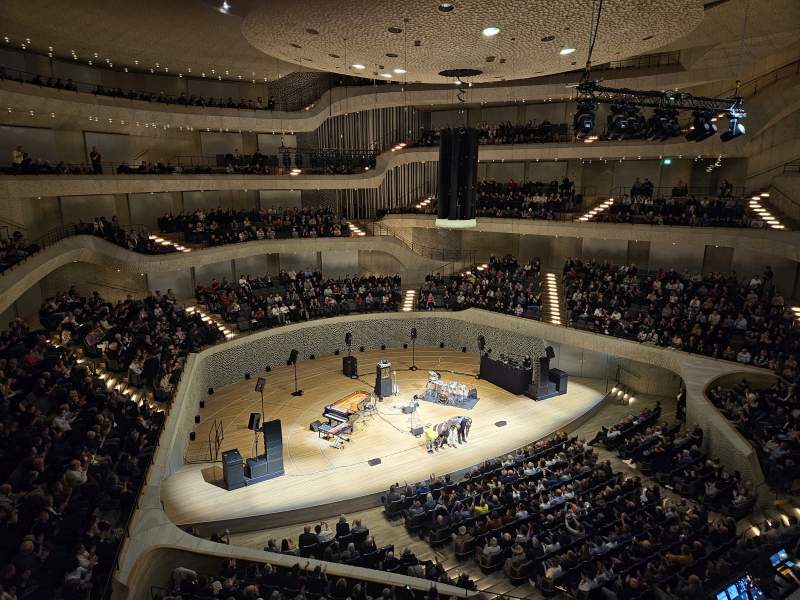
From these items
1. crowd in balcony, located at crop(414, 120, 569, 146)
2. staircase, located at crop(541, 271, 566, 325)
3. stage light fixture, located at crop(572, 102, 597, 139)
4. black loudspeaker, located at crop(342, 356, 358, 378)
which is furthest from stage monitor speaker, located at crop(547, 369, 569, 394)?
crowd in balcony, located at crop(414, 120, 569, 146)

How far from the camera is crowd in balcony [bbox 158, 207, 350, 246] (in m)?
21.2

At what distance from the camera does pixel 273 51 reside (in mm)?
12320

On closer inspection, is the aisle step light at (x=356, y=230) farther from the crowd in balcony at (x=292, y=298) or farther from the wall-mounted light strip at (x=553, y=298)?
the wall-mounted light strip at (x=553, y=298)

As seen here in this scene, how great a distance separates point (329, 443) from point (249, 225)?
38.0ft

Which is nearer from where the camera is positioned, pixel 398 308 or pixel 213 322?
pixel 213 322

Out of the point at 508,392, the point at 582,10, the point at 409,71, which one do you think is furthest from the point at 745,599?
the point at 409,71

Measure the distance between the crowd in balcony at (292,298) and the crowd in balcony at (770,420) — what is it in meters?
12.5

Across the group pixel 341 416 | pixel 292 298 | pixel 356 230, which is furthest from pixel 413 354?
pixel 356 230

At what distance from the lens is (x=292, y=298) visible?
68.4ft

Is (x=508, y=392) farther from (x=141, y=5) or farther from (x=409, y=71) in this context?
(x=141, y=5)

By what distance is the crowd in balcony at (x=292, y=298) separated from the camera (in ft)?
63.7

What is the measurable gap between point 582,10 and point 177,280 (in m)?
18.8

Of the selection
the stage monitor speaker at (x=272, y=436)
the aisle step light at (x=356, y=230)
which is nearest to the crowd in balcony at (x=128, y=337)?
the stage monitor speaker at (x=272, y=436)

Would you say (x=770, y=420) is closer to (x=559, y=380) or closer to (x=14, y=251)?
(x=559, y=380)
